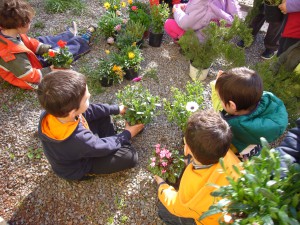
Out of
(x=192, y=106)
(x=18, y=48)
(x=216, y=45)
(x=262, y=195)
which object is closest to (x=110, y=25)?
(x=18, y=48)

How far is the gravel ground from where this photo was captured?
2260 millimetres

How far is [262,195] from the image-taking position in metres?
0.98

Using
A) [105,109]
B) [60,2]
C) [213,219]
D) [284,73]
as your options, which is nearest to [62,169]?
[105,109]

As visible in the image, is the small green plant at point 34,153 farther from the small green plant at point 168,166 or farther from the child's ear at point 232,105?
the child's ear at point 232,105

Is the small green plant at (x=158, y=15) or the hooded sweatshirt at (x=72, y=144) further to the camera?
the small green plant at (x=158, y=15)

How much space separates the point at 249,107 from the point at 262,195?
111 centimetres

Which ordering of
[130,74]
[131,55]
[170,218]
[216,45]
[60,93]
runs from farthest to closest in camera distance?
[130,74] → [131,55] → [216,45] → [170,218] → [60,93]

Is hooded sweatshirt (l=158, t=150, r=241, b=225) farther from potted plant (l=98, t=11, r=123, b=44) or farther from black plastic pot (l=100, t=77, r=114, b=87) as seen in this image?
potted plant (l=98, t=11, r=123, b=44)

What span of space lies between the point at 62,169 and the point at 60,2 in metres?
3.31

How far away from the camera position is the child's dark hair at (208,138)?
1609mm

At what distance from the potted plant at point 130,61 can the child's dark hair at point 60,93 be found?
4.36 ft

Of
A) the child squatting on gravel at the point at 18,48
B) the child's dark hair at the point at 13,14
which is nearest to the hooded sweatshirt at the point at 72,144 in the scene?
the child squatting on gravel at the point at 18,48

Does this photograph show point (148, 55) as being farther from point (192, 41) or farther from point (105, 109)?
point (105, 109)

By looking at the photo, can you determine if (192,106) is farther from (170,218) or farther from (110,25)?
(110,25)
